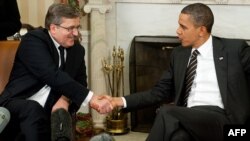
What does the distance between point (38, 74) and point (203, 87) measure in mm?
1026

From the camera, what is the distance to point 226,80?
109 inches

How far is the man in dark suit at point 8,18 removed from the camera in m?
3.08

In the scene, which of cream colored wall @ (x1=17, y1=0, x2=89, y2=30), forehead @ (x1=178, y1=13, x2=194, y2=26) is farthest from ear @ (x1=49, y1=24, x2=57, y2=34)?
cream colored wall @ (x1=17, y1=0, x2=89, y2=30)

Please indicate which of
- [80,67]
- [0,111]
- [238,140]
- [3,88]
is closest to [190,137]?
[238,140]

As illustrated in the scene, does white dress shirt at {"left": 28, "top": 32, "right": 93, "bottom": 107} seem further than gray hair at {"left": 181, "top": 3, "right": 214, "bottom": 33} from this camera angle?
No

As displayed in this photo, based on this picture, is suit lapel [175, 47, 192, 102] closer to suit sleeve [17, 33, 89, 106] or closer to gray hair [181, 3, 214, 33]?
gray hair [181, 3, 214, 33]

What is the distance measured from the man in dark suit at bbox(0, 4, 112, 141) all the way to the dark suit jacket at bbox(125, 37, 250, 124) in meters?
0.42

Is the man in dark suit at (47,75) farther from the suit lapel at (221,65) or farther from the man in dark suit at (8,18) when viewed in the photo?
the suit lapel at (221,65)

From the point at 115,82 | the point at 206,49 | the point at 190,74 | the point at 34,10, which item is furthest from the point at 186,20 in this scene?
the point at 34,10

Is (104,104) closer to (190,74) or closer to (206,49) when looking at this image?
(190,74)

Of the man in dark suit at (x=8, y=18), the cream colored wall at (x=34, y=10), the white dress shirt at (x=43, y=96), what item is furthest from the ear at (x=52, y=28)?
the cream colored wall at (x=34, y=10)

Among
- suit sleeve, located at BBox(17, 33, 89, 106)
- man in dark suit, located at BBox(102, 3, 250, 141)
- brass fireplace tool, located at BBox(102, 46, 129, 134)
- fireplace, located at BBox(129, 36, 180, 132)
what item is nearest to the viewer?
man in dark suit, located at BBox(102, 3, 250, 141)

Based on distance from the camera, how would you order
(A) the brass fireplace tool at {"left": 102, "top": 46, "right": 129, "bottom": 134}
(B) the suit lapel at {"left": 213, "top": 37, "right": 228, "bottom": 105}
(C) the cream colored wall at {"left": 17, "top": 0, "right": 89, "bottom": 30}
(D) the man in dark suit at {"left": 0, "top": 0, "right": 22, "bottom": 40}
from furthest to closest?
(C) the cream colored wall at {"left": 17, "top": 0, "right": 89, "bottom": 30} < (A) the brass fireplace tool at {"left": 102, "top": 46, "right": 129, "bottom": 134} < (D) the man in dark suit at {"left": 0, "top": 0, "right": 22, "bottom": 40} < (B) the suit lapel at {"left": 213, "top": 37, "right": 228, "bottom": 105}

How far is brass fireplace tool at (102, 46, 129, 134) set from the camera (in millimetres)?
4391
